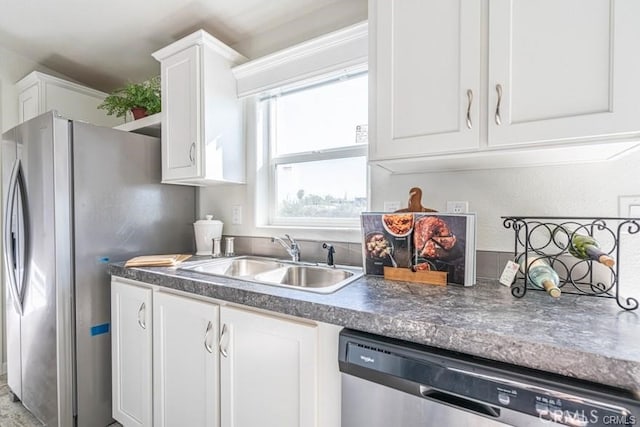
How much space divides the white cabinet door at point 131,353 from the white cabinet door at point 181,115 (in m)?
0.72

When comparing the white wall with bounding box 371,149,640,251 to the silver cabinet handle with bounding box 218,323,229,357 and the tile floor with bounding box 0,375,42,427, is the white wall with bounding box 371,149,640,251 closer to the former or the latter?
the silver cabinet handle with bounding box 218,323,229,357

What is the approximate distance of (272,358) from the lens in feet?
3.39

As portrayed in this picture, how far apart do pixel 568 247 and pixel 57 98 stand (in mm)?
3446

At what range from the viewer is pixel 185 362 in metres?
1.30

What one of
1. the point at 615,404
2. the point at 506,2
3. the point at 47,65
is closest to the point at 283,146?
the point at 506,2

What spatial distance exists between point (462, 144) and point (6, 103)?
11.1 feet

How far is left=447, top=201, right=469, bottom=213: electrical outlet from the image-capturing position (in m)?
1.32

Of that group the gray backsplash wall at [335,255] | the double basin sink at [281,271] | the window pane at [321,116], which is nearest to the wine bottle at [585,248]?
the gray backsplash wall at [335,255]

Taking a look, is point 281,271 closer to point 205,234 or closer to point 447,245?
point 205,234

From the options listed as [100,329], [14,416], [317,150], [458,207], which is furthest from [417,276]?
[14,416]

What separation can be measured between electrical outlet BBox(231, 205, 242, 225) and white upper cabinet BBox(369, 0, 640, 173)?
117cm

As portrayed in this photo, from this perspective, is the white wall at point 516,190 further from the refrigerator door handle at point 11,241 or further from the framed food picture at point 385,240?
the refrigerator door handle at point 11,241

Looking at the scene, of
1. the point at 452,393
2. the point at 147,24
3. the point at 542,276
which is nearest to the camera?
the point at 452,393

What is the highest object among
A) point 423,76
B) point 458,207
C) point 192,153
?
point 423,76
